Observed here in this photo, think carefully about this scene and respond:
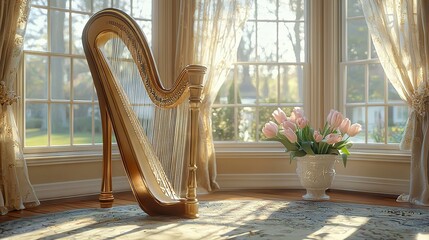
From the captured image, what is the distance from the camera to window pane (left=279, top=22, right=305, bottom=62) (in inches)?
209

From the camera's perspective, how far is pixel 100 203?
4.19 metres

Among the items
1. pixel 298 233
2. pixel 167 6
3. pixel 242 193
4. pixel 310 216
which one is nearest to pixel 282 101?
pixel 242 193

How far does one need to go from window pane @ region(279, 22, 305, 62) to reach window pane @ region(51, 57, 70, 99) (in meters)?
1.92

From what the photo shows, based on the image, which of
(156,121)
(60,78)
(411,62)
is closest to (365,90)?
(411,62)

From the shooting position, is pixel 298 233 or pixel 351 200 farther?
pixel 351 200

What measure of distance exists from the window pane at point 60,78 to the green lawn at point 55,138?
314mm

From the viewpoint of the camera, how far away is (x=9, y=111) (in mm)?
4148

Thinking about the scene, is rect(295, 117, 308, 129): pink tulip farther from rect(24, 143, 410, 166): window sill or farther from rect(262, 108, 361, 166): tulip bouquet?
rect(24, 143, 410, 166): window sill

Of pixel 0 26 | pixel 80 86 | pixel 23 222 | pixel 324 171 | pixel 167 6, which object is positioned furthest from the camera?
A: pixel 167 6

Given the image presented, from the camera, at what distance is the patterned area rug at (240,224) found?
3.13 meters

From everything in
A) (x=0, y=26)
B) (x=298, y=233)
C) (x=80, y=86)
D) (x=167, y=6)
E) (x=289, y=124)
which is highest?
(x=167, y=6)

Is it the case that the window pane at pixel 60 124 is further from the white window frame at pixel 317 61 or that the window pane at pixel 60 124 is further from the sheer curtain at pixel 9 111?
the white window frame at pixel 317 61

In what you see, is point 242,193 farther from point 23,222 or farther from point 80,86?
point 23,222

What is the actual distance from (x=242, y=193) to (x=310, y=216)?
1240mm
